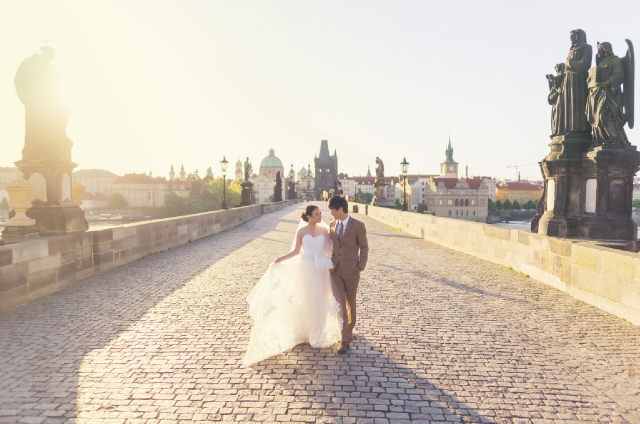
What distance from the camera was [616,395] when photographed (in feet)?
11.8

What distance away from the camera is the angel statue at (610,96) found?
7848mm

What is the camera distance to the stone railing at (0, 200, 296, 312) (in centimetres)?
614

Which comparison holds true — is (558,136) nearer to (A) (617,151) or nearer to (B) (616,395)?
(A) (617,151)

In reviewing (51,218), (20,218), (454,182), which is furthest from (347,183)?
(20,218)

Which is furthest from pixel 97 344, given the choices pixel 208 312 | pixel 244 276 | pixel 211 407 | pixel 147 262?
pixel 147 262

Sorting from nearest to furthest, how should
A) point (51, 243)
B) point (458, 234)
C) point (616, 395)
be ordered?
1. point (616, 395)
2. point (51, 243)
3. point (458, 234)

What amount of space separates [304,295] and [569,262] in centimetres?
484

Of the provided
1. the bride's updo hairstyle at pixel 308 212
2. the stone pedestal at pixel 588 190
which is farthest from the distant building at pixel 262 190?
the bride's updo hairstyle at pixel 308 212

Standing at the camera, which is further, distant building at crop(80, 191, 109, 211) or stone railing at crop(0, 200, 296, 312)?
distant building at crop(80, 191, 109, 211)

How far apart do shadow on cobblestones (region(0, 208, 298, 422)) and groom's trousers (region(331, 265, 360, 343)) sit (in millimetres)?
1819

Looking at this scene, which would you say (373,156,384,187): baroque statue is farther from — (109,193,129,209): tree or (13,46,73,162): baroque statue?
(109,193,129,209): tree

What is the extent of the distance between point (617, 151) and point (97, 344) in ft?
27.6

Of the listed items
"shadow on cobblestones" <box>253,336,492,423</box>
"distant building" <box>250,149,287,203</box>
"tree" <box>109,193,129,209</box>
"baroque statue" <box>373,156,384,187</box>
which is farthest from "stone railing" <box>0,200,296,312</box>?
"distant building" <box>250,149,287,203</box>

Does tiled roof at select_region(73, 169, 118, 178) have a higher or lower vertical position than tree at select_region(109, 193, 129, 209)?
higher
